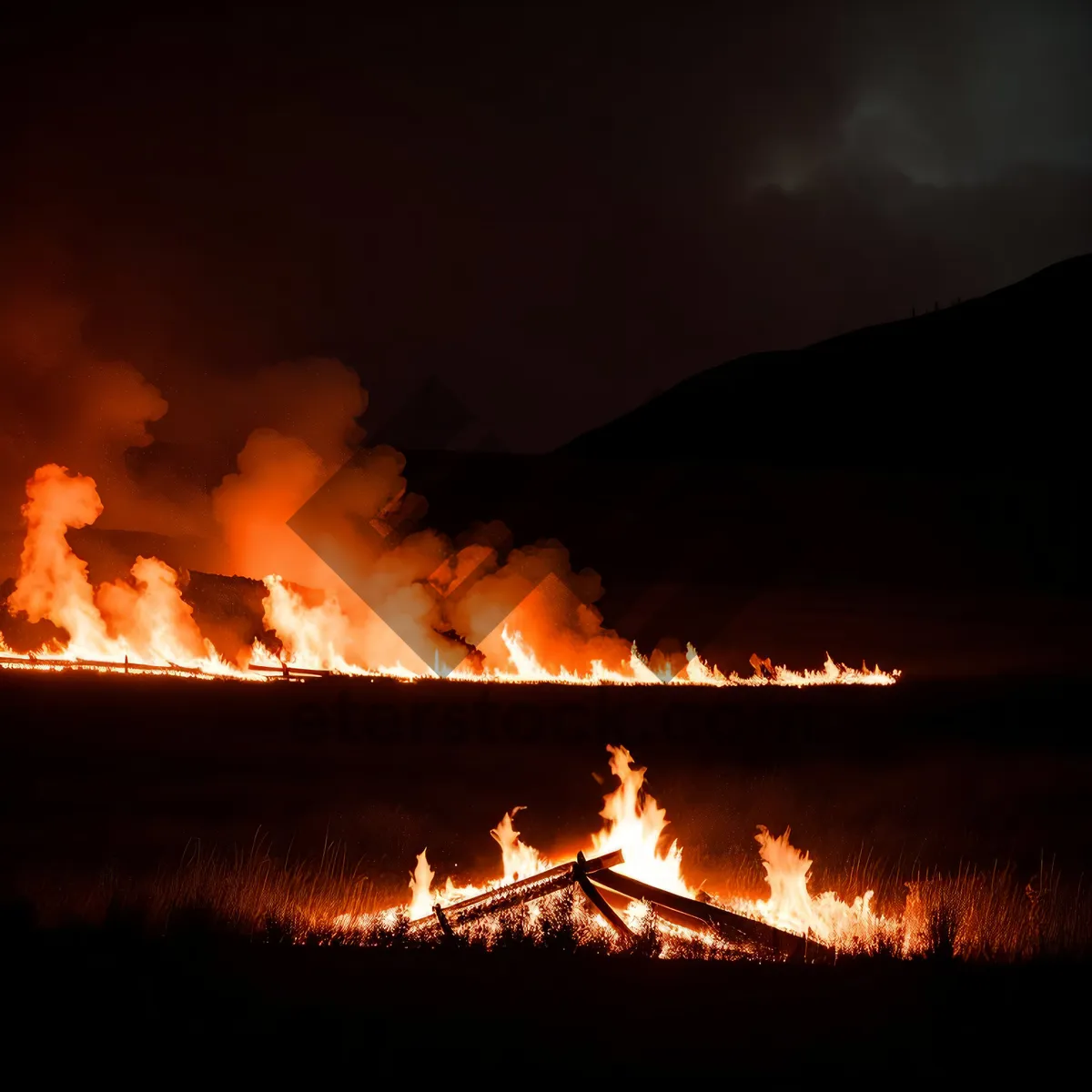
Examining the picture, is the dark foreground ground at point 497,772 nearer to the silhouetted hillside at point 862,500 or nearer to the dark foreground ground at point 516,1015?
the dark foreground ground at point 516,1015

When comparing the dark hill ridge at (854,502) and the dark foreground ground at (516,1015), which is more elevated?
the dark hill ridge at (854,502)

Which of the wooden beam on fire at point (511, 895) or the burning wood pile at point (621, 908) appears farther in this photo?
the wooden beam on fire at point (511, 895)

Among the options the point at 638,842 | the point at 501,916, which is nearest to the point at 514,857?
the point at 638,842

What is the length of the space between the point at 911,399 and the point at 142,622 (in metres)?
80.7

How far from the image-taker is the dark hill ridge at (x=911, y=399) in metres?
81.6

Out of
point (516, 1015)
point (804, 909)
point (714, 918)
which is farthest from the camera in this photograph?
point (804, 909)

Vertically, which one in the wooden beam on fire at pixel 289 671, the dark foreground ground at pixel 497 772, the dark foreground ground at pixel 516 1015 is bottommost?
the dark foreground ground at pixel 516 1015

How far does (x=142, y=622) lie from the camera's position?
909 inches

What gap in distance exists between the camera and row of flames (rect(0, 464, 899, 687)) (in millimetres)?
22938

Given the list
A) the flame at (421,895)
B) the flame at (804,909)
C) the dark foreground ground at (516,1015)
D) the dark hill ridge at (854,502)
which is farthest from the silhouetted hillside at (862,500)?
the dark foreground ground at (516,1015)

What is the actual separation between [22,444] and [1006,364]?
8156 centimetres

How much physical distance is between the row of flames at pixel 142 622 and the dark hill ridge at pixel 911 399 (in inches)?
2227

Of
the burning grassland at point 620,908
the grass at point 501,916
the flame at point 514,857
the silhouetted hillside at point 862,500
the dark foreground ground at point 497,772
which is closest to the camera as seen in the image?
the grass at point 501,916

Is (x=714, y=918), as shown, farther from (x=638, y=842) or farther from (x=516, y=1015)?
(x=516, y=1015)
